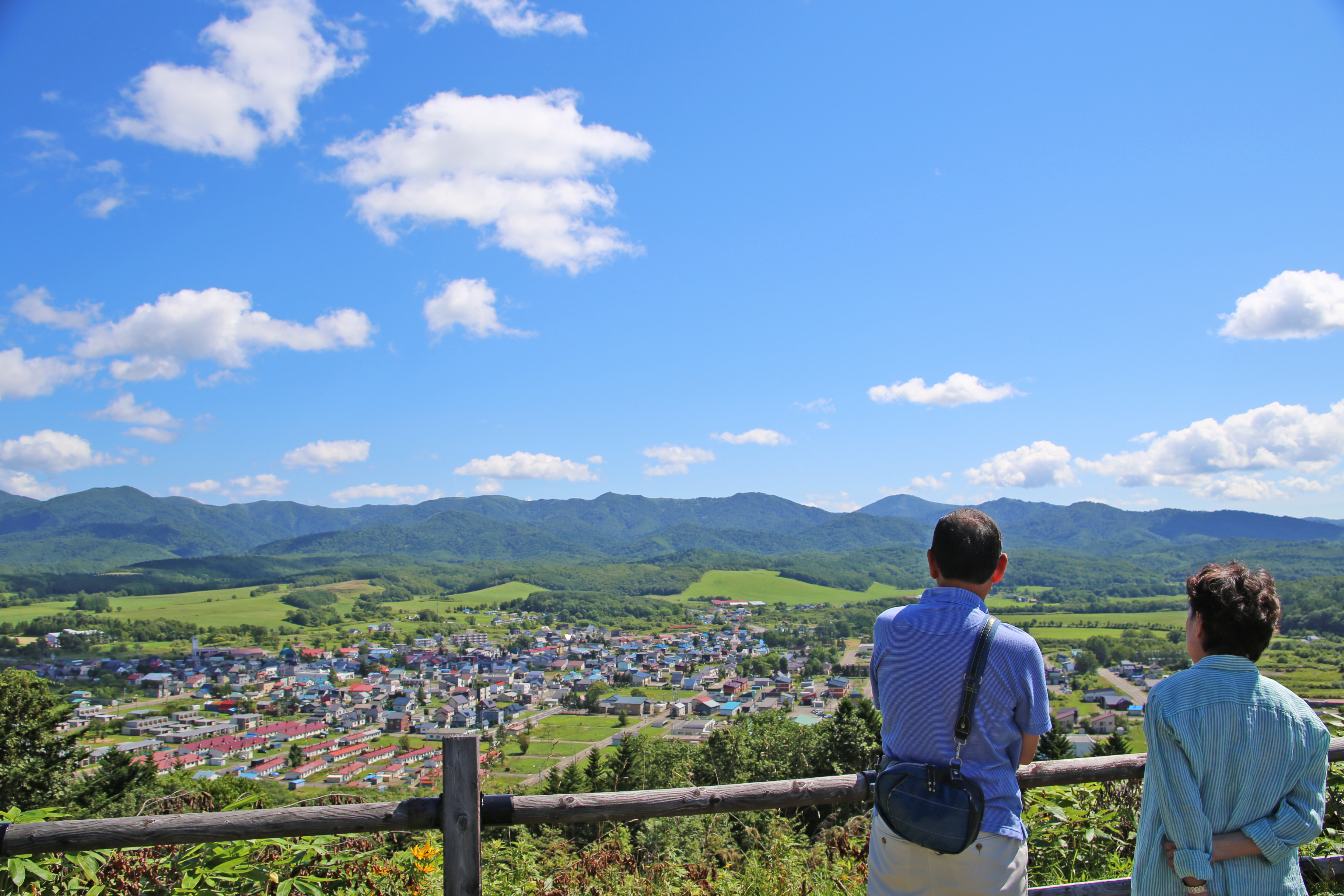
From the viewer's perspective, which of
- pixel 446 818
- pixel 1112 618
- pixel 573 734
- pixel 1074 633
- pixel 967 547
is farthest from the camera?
pixel 1112 618

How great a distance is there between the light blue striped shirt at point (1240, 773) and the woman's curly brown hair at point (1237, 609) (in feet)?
0.13

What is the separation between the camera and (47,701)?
14352 millimetres

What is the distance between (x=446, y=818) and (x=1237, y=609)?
265 centimetres

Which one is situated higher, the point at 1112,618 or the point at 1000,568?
the point at 1000,568

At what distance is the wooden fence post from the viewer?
104 inches

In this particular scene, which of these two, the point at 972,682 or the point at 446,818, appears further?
the point at 446,818

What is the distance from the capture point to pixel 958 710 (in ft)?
6.26

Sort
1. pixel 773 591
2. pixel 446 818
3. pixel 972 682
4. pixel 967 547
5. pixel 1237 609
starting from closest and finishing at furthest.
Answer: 1. pixel 1237 609
2. pixel 972 682
3. pixel 967 547
4. pixel 446 818
5. pixel 773 591

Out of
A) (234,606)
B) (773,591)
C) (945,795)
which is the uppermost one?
(945,795)

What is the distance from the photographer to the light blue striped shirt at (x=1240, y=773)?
5.84 ft

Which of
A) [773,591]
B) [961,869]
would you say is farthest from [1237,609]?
[773,591]

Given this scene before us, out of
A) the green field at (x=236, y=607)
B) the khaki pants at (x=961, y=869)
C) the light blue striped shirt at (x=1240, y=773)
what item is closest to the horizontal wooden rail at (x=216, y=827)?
the khaki pants at (x=961, y=869)

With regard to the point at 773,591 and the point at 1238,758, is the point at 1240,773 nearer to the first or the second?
the point at 1238,758

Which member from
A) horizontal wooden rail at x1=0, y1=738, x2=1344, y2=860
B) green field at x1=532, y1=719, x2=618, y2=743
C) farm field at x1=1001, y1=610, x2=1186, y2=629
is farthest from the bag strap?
farm field at x1=1001, y1=610, x2=1186, y2=629
